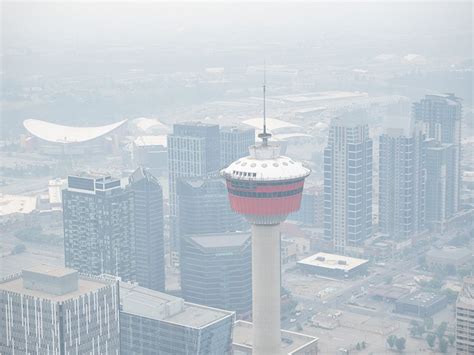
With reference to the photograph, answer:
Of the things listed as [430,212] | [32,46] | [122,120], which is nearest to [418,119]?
[430,212]

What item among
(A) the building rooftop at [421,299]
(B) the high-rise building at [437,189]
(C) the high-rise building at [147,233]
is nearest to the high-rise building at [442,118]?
(B) the high-rise building at [437,189]

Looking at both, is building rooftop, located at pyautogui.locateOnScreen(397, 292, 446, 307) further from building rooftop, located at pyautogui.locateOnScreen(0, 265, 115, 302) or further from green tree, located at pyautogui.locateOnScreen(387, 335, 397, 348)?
building rooftop, located at pyautogui.locateOnScreen(0, 265, 115, 302)

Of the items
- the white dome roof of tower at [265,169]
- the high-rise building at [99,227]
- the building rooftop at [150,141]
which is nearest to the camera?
the white dome roof of tower at [265,169]

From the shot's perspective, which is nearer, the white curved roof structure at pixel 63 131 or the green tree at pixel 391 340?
the green tree at pixel 391 340

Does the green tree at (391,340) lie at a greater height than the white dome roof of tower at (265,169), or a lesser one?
lesser

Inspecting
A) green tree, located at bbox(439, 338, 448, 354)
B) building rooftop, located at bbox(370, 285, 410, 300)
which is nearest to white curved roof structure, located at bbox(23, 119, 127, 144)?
building rooftop, located at bbox(370, 285, 410, 300)

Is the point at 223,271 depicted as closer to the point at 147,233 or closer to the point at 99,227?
the point at 147,233

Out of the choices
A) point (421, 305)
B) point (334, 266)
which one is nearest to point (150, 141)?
point (334, 266)

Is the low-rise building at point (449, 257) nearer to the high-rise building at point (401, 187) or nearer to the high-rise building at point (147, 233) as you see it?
the high-rise building at point (401, 187)
